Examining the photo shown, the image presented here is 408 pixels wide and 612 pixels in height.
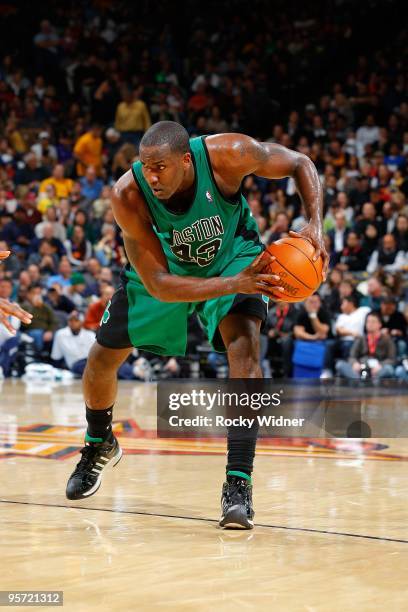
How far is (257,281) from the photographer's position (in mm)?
3916

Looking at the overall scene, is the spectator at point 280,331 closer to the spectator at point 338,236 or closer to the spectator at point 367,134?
the spectator at point 338,236

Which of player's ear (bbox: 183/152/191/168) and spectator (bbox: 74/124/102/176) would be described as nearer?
player's ear (bbox: 183/152/191/168)

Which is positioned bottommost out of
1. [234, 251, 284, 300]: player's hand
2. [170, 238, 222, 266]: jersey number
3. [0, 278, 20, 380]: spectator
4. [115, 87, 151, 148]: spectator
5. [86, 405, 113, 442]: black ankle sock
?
[0, 278, 20, 380]: spectator

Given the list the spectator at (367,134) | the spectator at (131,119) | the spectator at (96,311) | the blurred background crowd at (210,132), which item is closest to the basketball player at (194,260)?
the blurred background crowd at (210,132)

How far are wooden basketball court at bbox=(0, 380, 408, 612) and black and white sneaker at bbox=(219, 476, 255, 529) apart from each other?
0.05 metres

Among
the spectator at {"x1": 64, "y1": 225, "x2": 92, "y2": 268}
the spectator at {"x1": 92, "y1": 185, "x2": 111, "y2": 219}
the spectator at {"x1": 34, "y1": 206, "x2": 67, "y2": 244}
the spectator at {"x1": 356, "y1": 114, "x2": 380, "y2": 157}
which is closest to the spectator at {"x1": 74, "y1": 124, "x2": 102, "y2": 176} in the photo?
the spectator at {"x1": 92, "y1": 185, "x2": 111, "y2": 219}

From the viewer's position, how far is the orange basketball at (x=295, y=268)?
→ 13.1 feet

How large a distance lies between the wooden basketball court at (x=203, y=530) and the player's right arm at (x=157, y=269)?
936mm

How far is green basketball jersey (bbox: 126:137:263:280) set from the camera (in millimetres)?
4281

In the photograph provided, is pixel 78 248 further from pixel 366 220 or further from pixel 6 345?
pixel 366 220

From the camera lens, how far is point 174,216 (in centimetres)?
428

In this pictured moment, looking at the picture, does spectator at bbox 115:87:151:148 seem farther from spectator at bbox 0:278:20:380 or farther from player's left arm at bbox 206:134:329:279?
player's left arm at bbox 206:134:329:279

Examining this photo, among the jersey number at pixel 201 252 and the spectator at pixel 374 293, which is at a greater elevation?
the jersey number at pixel 201 252

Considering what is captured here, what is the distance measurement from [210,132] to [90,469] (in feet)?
40.0
